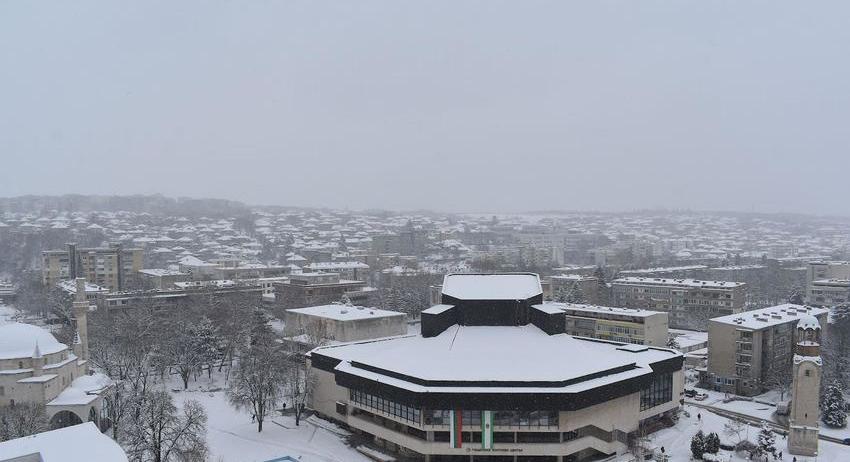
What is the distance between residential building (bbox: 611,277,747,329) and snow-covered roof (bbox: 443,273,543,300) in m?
39.0

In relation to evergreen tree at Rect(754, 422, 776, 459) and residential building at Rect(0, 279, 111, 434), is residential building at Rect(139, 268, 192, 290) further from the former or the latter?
evergreen tree at Rect(754, 422, 776, 459)

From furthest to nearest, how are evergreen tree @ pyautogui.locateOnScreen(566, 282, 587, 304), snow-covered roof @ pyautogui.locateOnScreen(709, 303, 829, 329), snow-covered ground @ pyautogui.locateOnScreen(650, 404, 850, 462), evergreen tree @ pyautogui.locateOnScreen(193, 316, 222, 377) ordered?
evergreen tree @ pyautogui.locateOnScreen(566, 282, 587, 304)
snow-covered roof @ pyautogui.locateOnScreen(709, 303, 829, 329)
evergreen tree @ pyautogui.locateOnScreen(193, 316, 222, 377)
snow-covered ground @ pyautogui.locateOnScreen(650, 404, 850, 462)

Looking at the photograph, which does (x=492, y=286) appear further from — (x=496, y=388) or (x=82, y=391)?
(x=82, y=391)

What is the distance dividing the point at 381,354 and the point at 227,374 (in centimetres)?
1907

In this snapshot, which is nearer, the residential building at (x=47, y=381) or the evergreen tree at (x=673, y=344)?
the residential building at (x=47, y=381)

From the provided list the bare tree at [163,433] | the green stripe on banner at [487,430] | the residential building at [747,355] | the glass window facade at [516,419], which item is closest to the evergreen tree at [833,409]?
the residential building at [747,355]

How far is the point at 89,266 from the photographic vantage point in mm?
95188

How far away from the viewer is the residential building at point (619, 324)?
5919cm

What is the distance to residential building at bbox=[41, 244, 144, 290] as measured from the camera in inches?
3713

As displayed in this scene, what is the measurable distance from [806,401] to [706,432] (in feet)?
18.3

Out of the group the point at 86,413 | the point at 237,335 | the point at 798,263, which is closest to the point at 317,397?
the point at 86,413

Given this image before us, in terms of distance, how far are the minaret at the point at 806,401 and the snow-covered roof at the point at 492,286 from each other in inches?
619

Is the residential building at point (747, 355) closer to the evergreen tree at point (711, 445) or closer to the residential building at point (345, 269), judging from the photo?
the evergreen tree at point (711, 445)

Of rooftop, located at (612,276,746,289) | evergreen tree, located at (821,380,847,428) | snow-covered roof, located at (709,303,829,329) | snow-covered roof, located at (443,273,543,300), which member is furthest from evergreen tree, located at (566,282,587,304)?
evergreen tree, located at (821,380,847,428)
